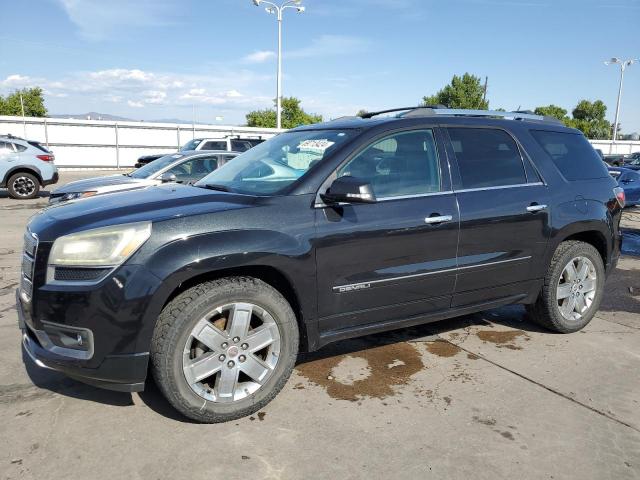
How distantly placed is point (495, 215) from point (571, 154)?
124 centimetres

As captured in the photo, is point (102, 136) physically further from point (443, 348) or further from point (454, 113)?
point (443, 348)

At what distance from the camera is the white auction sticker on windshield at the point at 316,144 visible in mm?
3545

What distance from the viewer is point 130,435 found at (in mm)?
2848

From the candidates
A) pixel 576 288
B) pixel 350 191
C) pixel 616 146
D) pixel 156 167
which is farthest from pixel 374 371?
pixel 616 146

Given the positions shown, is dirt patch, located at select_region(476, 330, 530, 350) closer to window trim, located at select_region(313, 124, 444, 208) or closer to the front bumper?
window trim, located at select_region(313, 124, 444, 208)

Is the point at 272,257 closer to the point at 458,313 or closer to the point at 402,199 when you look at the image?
the point at 402,199

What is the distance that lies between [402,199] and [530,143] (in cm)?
148

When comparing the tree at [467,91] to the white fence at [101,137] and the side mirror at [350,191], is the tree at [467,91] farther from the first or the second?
the side mirror at [350,191]

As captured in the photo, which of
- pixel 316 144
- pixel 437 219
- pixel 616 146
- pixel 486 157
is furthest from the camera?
pixel 616 146

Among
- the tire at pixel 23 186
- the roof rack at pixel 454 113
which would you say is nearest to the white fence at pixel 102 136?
the tire at pixel 23 186

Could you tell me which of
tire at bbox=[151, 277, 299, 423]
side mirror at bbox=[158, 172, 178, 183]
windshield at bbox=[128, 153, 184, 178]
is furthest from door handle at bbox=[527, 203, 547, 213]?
windshield at bbox=[128, 153, 184, 178]

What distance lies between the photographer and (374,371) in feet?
12.1

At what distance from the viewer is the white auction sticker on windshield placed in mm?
3545

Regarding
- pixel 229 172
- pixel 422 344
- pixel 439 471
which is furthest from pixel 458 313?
pixel 229 172
